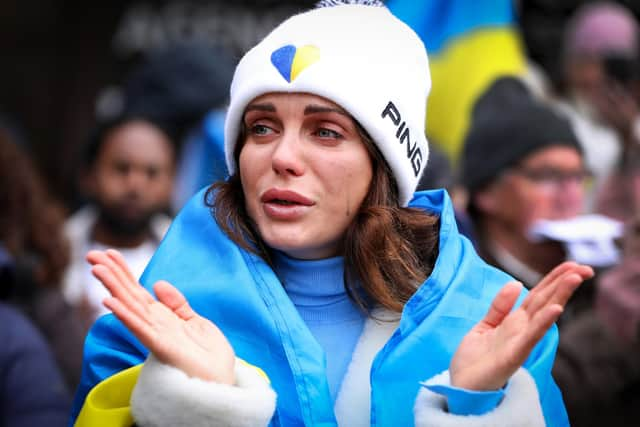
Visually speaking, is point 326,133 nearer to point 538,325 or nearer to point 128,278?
point 128,278

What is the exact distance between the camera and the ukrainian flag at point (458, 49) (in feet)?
25.5

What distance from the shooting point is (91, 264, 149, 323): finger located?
9.78 feet

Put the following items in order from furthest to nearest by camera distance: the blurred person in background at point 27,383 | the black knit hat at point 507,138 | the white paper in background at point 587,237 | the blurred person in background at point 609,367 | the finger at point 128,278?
the black knit hat at point 507,138, the white paper in background at point 587,237, the blurred person in background at point 609,367, the blurred person in background at point 27,383, the finger at point 128,278

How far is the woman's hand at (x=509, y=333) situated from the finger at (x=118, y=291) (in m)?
0.80

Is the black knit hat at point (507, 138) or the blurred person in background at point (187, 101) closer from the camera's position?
the black knit hat at point (507, 138)

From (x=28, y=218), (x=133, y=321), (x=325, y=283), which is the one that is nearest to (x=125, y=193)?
(x=28, y=218)

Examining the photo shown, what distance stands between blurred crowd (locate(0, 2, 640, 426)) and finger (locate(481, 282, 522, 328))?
1250mm

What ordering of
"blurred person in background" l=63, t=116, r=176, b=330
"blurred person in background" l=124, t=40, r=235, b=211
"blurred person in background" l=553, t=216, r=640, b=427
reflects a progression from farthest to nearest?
"blurred person in background" l=124, t=40, r=235, b=211
"blurred person in background" l=63, t=116, r=176, b=330
"blurred person in background" l=553, t=216, r=640, b=427

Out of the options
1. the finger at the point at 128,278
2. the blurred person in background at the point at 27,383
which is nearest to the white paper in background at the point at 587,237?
the blurred person in background at the point at 27,383

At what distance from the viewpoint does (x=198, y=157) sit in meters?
7.20

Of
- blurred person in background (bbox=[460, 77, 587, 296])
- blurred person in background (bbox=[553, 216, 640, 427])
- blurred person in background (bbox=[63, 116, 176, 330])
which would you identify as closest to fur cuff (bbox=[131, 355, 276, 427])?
blurred person in background (bbox=[553, 216, 640, 427])

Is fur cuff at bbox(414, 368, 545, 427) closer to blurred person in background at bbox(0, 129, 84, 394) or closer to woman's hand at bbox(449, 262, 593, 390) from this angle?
woman's hand at bbox(449, 262, 593, 390)

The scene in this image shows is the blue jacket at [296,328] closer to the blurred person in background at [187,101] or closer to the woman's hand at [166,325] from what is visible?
the woman's hand at [166,325]

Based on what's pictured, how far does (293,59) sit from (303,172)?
1.10ft
